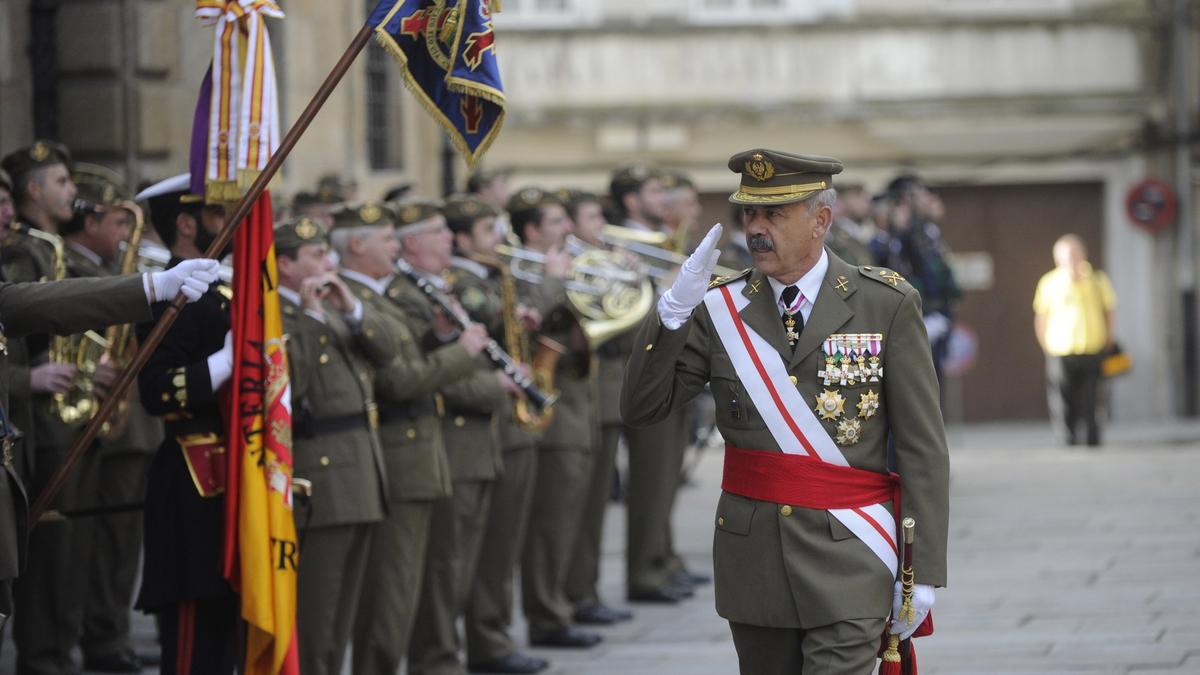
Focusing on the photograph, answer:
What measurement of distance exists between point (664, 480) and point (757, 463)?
560 cm

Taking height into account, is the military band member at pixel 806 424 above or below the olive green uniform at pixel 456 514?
above

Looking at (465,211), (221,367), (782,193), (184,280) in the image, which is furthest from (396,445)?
(782,193)

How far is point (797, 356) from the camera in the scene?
5.82 metres

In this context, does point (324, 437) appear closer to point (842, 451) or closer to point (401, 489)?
point (401, 489)

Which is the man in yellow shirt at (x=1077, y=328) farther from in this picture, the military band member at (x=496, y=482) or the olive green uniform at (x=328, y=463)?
the olive green uniform at (x=328, y=463)

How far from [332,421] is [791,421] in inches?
95.0

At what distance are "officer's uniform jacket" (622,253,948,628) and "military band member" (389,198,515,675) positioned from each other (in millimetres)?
2776

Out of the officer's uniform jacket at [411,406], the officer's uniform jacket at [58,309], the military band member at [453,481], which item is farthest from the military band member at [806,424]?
the military band member at [453,481]

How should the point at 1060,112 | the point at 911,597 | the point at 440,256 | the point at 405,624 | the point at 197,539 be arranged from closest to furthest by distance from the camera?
the point at 911,597 < the point at 197,539 < the point at 405,624 < the point at 440,256 < the point at 1060,112

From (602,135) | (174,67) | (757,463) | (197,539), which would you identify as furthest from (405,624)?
(602,135)

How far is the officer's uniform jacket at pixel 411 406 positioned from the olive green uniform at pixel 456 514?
0.38 metres

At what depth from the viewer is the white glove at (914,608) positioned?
570 centimetres

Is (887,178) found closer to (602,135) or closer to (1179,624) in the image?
(602,135)

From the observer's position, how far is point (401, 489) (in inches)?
319
